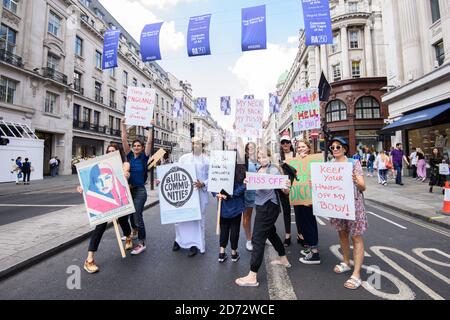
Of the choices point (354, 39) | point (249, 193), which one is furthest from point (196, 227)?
point (354, 39)

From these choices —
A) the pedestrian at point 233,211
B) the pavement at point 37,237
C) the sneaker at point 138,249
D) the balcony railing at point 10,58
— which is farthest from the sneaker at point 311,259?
the balcony railing at point 10,58

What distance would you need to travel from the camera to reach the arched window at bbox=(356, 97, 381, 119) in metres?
28.3

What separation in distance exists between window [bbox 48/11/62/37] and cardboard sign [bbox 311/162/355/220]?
3066cm

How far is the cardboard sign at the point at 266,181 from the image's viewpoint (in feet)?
10.6

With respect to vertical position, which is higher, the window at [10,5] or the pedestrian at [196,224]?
the window at [10,5]

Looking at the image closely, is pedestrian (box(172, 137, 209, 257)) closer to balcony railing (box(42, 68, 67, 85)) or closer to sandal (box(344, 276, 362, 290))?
sandal (box(344, 276, 362, 290))

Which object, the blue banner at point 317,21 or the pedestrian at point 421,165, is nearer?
the blue banner at point 317,21

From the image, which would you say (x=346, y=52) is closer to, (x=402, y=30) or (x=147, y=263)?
(x=402, y=30)

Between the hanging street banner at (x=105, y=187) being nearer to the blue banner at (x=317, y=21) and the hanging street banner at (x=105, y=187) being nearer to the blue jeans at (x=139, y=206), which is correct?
the blue jeans at (x=139, y=206)

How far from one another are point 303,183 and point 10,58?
84.7ft

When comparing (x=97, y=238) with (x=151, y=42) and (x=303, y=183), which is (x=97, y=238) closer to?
(x=303, y=183)

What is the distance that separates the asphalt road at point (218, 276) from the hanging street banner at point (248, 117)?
2.73 metres

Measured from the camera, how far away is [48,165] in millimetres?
24969
